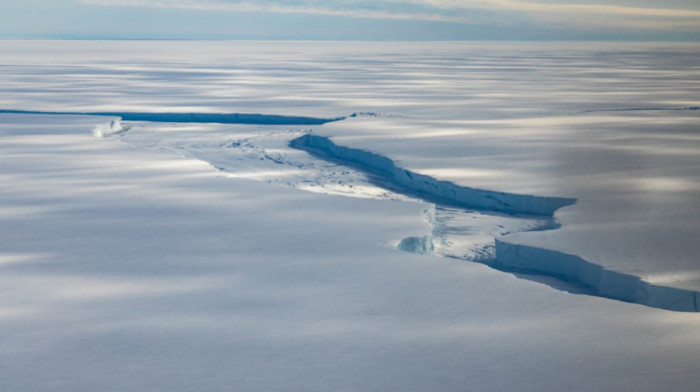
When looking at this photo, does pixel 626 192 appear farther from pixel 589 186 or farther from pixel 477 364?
pixel 477 364

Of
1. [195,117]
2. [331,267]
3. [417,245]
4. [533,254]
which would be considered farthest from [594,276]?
[195,117]

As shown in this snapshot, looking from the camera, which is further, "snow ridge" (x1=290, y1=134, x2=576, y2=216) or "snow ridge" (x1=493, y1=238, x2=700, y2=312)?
"snow ridge" (x1=290, y1=134, x2=576, y2=216)

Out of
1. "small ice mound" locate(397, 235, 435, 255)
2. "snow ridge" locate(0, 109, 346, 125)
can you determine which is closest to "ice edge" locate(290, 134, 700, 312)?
"small ice mound" locate(397, 235, 435, 255)

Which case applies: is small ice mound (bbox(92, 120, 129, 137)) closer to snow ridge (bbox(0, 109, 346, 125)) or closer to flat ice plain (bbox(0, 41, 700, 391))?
flat ice plain (bbox(0, 41, 700, 391))

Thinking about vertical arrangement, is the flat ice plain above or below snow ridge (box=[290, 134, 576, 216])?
below

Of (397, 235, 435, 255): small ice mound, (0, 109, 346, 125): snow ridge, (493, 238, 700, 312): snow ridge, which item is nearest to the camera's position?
(493, 238, 700, 312): snow ridge

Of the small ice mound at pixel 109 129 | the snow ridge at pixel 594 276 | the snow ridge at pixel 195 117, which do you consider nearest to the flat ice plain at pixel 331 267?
the snow ridge at pixel 594 276

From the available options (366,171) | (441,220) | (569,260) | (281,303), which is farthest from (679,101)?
(281,303)
